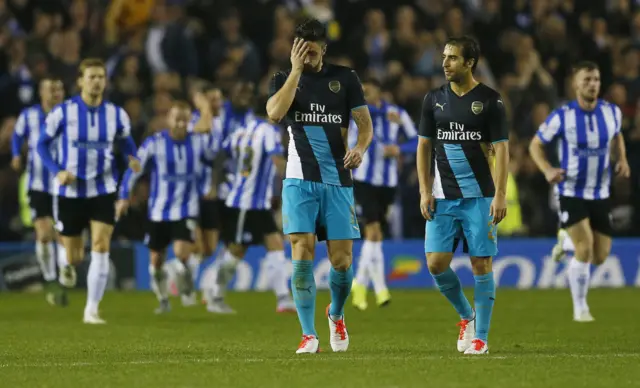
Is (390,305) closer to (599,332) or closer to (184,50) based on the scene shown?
(599,332)

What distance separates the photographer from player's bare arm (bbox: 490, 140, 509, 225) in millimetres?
9195

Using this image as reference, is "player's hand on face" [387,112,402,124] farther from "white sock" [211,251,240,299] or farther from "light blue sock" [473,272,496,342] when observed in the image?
"light blue sock" [473,272,496,342]

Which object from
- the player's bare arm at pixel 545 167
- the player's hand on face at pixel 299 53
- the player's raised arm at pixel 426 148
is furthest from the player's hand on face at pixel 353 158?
the player's bare arm at pixel 545 167

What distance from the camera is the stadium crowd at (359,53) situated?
20.0 m

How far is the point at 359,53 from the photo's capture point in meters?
21.8

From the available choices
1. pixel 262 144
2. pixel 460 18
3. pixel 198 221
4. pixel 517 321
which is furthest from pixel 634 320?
pixel 460 18

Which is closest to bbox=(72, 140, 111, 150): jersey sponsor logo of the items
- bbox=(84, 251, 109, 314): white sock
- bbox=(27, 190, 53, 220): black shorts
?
bbox=(84, 251, 109, 314): white sock

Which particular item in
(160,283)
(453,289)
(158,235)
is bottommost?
(160,283)

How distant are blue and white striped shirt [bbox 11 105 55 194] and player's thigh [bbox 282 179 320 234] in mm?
7462

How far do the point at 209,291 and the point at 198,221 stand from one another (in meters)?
1.52

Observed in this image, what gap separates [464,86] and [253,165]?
5.73m

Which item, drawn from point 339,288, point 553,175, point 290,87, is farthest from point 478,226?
point 553,175

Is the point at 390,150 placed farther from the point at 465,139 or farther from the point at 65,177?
the point at 465,139

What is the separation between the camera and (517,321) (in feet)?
43.9
